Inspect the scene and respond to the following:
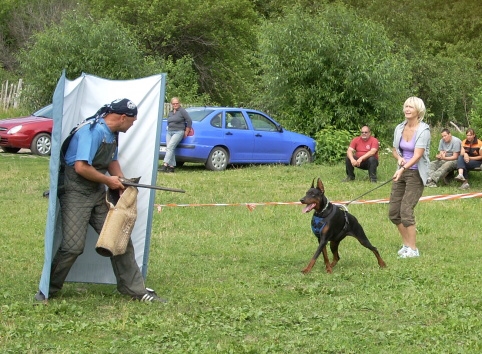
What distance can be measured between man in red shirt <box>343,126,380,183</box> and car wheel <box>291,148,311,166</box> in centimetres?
307

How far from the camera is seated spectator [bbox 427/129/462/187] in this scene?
17.4m

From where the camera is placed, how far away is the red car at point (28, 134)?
72.8 feet

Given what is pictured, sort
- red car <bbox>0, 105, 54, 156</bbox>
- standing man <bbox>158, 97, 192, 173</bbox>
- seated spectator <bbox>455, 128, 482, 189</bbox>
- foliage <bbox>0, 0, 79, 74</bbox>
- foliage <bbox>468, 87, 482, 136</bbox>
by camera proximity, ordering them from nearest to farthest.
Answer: seated spectator <bbox>455, 128, 482, 189</bbox> < foliage <bbox>468, 87, 482, 136</bbox> < standing man <bbox>158, 97, 192, 173</bbox> < red car <bbox>0, 105, 54, 156</bbox> < foliage <bbox>0, 0, 79, 74</bbox>

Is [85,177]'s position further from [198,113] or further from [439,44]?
[439,44]

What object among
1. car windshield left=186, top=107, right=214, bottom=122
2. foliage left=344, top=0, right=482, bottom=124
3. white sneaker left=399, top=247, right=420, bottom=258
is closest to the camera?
white sneaker left=399, top=247, right=420, bottom=258

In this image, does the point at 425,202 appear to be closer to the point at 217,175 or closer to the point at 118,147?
the point at 217,175

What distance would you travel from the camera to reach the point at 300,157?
847 inches

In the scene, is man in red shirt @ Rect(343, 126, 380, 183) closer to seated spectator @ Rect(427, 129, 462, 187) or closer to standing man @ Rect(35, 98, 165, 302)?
seated spectator @ Rect(427, 129, 462, 187)

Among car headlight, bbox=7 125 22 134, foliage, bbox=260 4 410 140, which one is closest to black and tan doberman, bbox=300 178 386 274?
foliage, bbox=260 4 410 140

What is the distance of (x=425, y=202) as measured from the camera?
582 inches

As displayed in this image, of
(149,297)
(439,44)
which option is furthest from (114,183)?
(439,44)

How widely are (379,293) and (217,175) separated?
424 inches

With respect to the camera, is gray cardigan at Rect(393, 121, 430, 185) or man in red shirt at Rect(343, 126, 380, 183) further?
man in red shirt at Rect(343, 126, 380, 183)

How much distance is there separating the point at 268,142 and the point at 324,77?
285 cm
